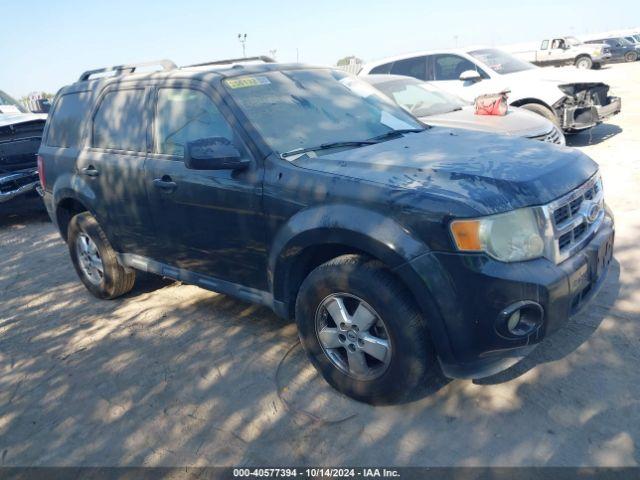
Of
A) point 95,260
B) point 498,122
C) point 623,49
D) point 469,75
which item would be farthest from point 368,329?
point 623,49

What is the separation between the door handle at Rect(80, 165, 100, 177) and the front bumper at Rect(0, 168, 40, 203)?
4.14 meters

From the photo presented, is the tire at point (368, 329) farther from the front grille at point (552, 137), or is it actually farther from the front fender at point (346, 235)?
the front grille at point (552, 137)

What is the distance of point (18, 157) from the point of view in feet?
28.0

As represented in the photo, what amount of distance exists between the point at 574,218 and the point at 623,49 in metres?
33.5

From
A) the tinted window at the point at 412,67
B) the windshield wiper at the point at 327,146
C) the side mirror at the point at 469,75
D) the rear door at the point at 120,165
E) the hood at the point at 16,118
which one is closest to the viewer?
the windshield wiper at the point at 327,146

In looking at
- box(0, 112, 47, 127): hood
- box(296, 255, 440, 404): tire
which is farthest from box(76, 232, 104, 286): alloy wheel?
box(0, 112, 47, 127): hood

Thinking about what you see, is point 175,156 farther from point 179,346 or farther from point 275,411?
point 275,411

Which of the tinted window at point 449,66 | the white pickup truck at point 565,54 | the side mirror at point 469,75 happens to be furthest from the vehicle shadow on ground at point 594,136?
the white pickup truck at point 565,54

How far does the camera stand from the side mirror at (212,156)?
3236 mm

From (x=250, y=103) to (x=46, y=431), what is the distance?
7.73 ft

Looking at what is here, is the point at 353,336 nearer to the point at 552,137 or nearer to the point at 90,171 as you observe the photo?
the point at 90,171

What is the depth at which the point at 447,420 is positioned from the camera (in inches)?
117

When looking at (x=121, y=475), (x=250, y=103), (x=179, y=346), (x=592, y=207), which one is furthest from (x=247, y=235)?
(x=592, y=207)

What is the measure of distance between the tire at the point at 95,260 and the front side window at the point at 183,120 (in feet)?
4.23
